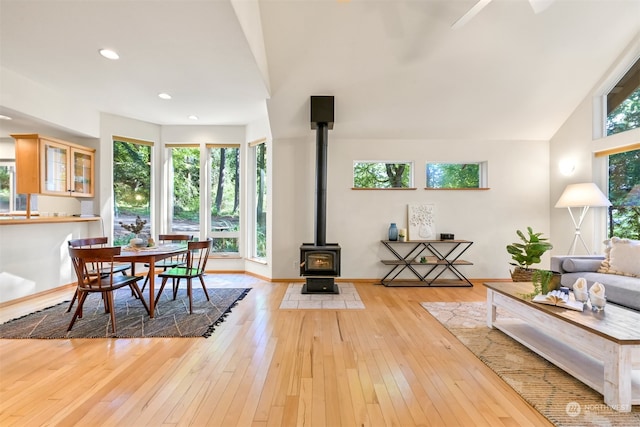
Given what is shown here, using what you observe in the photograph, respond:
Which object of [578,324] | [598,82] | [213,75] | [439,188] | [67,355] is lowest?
[67,355]

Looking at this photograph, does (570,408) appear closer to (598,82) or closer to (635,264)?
(635,264)

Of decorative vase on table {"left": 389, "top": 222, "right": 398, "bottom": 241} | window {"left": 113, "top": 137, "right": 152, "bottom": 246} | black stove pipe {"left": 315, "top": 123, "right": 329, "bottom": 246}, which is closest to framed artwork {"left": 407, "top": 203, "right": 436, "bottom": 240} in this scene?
decorative vase on table {"left": 389, "top": 222, "right": 398, "bottom": 241}

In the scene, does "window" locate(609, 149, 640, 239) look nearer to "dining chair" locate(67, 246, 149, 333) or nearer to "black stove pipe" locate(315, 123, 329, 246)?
"black stove pipe" locate(315, 123, 329, 246)

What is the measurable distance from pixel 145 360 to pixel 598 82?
631 centimetres

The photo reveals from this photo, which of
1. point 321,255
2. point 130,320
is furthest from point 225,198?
point 130,320

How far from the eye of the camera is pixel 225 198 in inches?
Answer: 218

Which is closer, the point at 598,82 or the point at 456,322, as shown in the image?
the point at 456,322

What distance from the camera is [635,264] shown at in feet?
9.95

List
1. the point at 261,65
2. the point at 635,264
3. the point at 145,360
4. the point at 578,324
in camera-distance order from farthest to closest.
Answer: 1. the point at 261,65
2. the point at 635,264
3. the point at 145,360
4. the point at 578,324

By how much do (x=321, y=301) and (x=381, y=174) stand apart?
2.48 metres

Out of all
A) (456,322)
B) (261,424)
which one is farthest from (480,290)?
(261,424)

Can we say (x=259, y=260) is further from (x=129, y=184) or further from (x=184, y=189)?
(x=129, y=184)

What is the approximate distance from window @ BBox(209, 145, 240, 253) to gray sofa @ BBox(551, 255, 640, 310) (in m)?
4.90

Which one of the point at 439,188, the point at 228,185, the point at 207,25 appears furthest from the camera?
the point at 228,185
